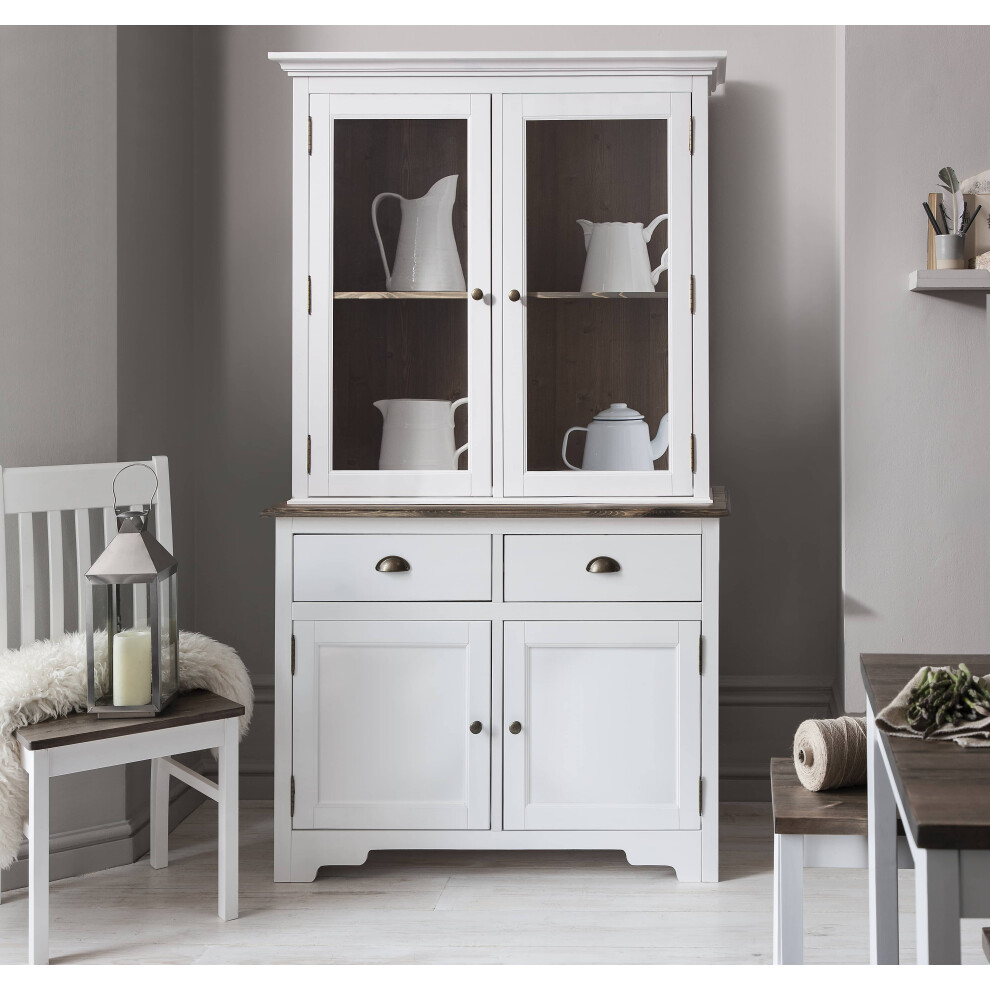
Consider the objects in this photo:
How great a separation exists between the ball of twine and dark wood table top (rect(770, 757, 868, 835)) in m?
0.02

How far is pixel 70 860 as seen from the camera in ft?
7.81

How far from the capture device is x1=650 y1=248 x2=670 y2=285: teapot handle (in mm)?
2383

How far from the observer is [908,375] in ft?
8.47

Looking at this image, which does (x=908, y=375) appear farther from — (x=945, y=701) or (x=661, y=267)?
(x=945, y=701)

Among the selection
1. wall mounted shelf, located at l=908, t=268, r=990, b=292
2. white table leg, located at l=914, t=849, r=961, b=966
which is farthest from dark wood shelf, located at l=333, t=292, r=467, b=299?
white table leg, located at l=914, t=849, r=961, b=966

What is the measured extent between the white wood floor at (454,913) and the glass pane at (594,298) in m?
0.95

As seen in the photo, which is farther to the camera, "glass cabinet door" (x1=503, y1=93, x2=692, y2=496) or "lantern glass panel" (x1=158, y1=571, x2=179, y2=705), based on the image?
"glass cabinet door" (x1=503, y1=93, x2=692, y2=496)

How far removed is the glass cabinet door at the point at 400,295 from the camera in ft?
7.80

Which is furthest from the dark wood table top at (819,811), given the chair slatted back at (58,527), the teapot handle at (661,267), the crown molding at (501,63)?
the crown molding at (501,63)

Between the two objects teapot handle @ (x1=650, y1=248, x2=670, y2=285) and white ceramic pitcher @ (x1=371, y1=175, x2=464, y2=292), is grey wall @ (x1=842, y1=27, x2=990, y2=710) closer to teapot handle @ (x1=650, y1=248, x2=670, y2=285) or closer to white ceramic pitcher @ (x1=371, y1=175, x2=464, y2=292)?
teapot handle @ (x1=650, y1=248, x2=670, y2=285)

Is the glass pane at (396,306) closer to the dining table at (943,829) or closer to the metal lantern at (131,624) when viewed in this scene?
the metal lantern at (131,624)

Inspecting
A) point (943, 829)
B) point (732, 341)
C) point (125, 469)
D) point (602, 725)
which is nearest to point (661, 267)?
point (732, 341)

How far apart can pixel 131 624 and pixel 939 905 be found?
5.43 ft

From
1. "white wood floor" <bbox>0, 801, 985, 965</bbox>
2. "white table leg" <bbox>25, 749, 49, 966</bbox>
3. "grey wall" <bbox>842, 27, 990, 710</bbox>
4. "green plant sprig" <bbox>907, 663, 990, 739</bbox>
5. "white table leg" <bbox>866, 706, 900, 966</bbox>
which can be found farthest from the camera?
"grey wall" <bbox>842, 27, 990, 710</bbox>
